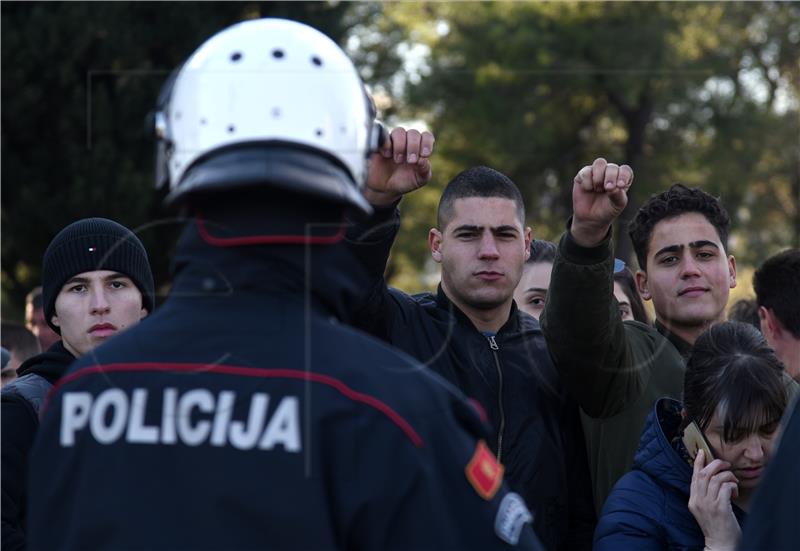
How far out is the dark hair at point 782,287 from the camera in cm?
576

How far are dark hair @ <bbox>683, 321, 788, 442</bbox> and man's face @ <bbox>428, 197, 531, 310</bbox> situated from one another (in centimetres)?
81

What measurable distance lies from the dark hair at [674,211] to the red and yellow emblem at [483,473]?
310 cm

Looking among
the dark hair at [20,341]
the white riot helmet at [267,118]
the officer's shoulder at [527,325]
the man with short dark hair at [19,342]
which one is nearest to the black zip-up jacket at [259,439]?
the white riot helmet at [267,118]

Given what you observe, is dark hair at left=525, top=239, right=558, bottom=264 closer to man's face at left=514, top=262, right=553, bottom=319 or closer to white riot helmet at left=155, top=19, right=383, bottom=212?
man's face at left=514, top=262, right=553, bottom=319

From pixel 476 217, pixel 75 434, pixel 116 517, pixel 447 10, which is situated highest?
pixel 447 10

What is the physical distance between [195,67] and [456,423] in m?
0.89

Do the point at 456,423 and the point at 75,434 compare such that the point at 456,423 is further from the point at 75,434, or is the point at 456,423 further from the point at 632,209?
the point at 632,209

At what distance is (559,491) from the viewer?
15.2ft

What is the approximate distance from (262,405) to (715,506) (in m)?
2.19

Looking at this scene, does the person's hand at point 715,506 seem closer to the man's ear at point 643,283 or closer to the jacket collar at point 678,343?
the jacket collar at point 678,343

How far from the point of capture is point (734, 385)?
14.2ft

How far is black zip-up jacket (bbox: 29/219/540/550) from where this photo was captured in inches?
92.3

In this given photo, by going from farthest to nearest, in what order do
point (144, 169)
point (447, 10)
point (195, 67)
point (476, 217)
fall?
point (447, 10)
point (144, 169)
point (476, 217)
point (195, 67)

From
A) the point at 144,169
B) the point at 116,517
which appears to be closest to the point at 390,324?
the point at 116,517
